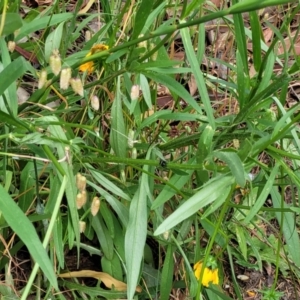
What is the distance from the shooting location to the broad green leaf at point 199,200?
738 millimetres

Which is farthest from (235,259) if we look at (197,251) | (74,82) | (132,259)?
(74,82)

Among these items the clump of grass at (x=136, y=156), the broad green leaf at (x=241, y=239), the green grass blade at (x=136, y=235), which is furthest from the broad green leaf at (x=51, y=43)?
the broad green leaf at (x=241, y=239)

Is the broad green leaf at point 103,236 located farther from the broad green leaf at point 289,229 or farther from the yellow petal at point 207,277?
the broad green leaf at point 289,229

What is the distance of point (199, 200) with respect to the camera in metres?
0.75

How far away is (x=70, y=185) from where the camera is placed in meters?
0.78

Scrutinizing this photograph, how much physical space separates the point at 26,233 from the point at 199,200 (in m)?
0.26

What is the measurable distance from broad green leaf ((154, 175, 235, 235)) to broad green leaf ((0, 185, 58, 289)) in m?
0.19

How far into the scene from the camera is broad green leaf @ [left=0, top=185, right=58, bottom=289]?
0.59 metres

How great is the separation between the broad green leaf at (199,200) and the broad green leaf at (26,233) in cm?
19

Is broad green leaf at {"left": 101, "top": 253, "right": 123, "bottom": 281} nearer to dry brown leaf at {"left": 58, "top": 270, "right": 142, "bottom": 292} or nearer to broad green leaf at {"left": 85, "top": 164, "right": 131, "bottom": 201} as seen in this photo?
dry brown leaf at {"left": 58, "top": 270, "right": 142, "bottom": 292}

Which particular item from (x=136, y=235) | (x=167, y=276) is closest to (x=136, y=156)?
(x=136, y=235)

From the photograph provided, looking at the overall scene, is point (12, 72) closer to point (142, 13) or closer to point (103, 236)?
point (142, 13)

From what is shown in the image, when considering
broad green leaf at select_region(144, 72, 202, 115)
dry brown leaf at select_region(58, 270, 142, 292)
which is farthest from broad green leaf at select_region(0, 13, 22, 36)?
dry brown leaf at select_region(58, 270, 142, 292)

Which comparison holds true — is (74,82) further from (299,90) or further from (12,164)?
(299,90)
